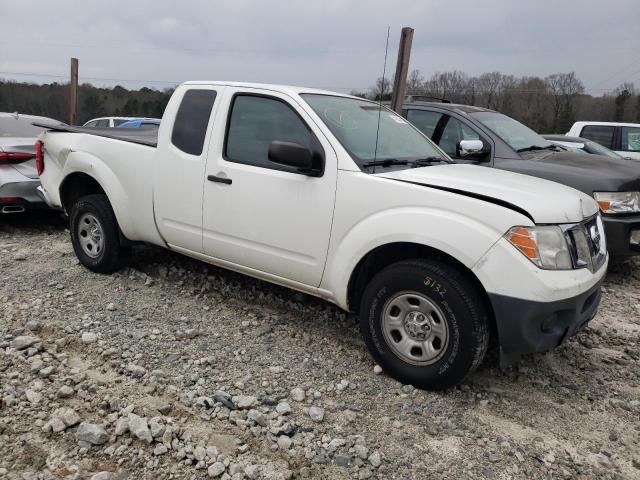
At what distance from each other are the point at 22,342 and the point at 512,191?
10.7ft

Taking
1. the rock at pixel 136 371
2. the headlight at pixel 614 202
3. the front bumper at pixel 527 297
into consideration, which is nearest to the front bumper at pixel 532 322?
the front bumper at pixel 527 297

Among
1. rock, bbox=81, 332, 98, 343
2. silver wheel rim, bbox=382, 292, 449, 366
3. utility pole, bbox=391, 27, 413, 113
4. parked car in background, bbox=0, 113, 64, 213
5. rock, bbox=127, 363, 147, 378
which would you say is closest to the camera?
silver wheel rim, bbox=382, 292, 449, 366

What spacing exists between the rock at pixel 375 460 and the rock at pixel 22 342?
241 centimetres

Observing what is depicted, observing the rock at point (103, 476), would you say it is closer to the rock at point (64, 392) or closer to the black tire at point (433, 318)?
the rock at point (64, 392)

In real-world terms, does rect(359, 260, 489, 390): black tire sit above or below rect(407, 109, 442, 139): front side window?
below

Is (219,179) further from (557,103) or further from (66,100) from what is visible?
(557,103)

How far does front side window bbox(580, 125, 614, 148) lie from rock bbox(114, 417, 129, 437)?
12.1m

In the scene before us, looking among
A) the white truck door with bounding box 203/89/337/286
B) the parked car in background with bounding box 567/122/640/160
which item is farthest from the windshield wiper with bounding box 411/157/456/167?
the parked car in background with bounding box 567/122/640/160

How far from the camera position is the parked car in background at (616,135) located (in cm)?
1183

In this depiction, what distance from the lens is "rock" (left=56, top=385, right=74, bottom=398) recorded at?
9.81 feet

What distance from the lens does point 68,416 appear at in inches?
109

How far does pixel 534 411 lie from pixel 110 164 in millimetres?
3875

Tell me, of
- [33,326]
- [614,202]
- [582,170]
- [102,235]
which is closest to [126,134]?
[102,235]

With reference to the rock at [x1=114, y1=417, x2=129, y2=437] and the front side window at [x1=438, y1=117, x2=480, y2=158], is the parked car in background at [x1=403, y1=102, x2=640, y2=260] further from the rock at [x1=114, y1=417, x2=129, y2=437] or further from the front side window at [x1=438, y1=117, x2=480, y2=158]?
the rock at [x1=114, y1=417, x2=129, y2=437]
